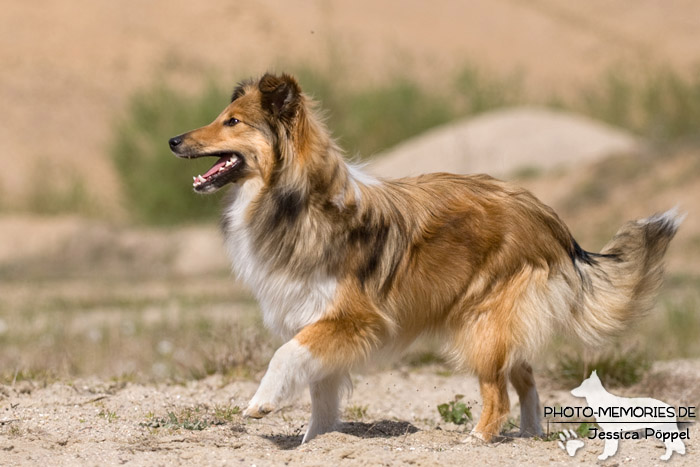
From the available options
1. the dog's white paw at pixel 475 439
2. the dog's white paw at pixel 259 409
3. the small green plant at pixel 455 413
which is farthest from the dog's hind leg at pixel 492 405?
the dog's white paw at pixel 259 409

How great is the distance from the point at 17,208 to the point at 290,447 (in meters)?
21.2

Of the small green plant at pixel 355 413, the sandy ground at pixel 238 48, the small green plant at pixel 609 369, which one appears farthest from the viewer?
the sandy ground at pixel 238 48

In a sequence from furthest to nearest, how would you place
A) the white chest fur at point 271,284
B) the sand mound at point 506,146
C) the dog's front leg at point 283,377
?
the sand mound at point 506,146, the white chest fur at point 271,284, the dog's front leg at point 283,377

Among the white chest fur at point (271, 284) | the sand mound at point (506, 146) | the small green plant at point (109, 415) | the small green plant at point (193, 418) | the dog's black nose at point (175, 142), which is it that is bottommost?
the small green plant at point (109, 415)

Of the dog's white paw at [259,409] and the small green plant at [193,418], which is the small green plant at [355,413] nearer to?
the small green plant at [193,418]

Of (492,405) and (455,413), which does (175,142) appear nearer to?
(492,405)

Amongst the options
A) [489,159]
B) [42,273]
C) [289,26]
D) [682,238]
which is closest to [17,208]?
[42,273]

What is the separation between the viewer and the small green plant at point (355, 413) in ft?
23.4

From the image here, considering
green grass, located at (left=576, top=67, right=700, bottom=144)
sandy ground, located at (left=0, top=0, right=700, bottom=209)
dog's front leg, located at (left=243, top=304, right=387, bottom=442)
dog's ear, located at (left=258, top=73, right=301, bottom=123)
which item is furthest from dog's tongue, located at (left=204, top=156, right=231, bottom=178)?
sandy ground, located at (left=0, top=0, right=700, bottom=209)

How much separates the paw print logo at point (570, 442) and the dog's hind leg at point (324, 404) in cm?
130

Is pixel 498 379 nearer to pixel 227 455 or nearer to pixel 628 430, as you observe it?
pixel 628 430

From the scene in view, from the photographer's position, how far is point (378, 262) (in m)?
5.79

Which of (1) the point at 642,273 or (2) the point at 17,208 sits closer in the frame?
(1) the point at 642,273

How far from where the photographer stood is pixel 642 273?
6418mm
